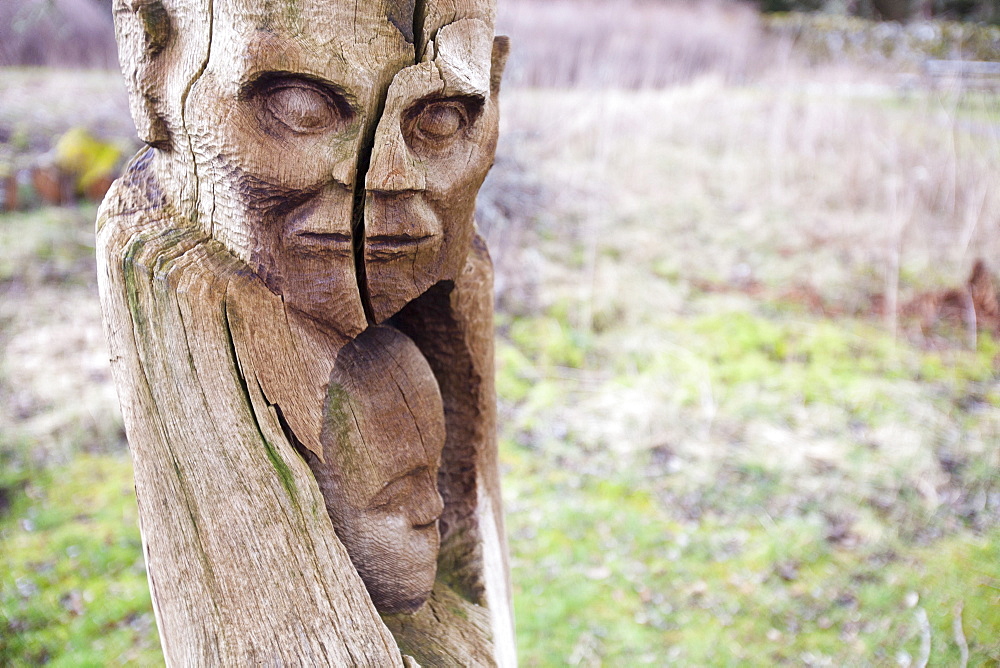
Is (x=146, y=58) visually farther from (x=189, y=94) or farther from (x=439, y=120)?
(x=439, y=120)

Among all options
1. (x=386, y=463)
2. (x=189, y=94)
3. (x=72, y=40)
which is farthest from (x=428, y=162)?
(x=72, y=40)

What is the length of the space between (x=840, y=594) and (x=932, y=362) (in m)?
2.90

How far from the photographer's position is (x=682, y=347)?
220 inches

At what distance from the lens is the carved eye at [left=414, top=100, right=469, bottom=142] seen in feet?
3.61

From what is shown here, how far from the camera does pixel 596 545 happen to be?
373 centimetres

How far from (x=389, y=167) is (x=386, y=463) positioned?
549mm

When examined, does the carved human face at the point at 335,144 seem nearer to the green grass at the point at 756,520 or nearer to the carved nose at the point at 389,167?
the carved nose at the point at 389,167

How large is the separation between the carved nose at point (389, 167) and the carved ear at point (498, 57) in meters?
0.27

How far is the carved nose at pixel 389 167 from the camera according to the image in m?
1.04

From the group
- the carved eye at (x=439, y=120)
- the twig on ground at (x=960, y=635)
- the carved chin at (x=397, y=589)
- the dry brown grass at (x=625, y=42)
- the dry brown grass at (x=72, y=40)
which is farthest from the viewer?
the dry brown grass at (x=625, y=42)

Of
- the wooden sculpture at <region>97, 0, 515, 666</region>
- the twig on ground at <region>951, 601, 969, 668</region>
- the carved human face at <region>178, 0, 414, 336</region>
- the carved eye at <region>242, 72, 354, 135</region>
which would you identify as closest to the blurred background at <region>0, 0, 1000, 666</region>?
the twig on ground at <region>951, 601, 969, 668</region>

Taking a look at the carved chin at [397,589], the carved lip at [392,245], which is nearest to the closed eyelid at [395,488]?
the carved chin at [397,589]

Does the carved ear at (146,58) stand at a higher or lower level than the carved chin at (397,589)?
higher

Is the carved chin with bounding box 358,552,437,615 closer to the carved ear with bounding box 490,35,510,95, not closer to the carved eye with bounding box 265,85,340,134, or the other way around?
the carved eye with bounding box 265,85,340,134
